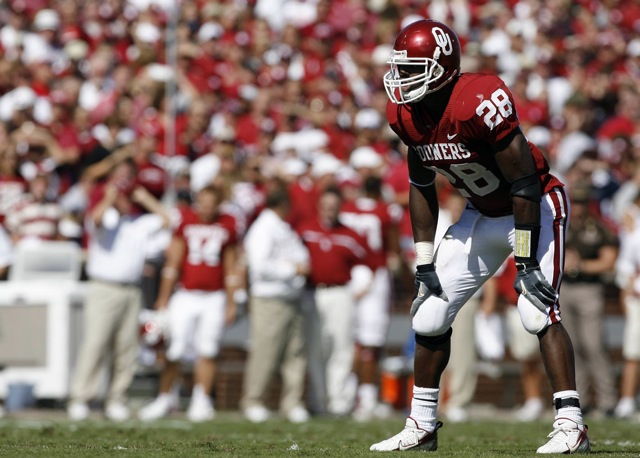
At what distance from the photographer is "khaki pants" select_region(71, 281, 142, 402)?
10648mm

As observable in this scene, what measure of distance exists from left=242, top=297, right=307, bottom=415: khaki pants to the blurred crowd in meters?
0.34

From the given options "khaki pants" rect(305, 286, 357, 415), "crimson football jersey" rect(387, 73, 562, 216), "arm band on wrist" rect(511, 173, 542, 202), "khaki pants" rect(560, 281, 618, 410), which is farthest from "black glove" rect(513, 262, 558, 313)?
"khaki pants" rect(560, 281, 618, 410)

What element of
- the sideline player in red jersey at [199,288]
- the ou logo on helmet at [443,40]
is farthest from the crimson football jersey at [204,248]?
the ou logo on helmet at [443,40]

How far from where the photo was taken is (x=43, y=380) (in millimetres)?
11164

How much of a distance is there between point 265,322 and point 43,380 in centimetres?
203

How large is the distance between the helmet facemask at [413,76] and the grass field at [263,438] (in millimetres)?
1668

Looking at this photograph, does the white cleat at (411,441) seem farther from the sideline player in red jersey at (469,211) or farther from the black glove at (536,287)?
the black glove at (536,287)

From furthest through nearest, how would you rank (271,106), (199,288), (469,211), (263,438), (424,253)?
(271,106)
(199,288)
(263,438)
(469,211)
(424,253)

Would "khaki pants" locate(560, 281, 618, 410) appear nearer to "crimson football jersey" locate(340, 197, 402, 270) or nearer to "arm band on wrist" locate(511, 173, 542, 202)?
"crimson football jersey" locate(340, 197, 402, 270)

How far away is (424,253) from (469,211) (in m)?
0.35

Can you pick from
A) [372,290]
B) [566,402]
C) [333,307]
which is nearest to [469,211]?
[566,402]

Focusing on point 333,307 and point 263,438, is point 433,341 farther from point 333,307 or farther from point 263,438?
point 333,307

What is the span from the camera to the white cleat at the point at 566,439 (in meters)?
5.82

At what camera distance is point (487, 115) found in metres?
5.77
